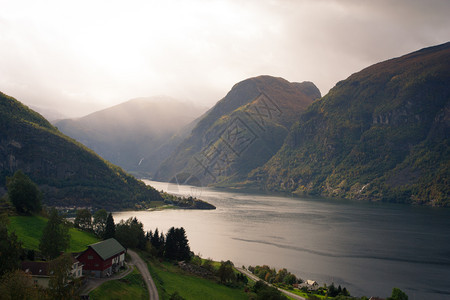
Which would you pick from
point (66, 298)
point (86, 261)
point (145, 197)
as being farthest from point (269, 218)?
point (66, 298)

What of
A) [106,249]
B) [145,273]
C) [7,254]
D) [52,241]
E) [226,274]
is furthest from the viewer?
[226,274]

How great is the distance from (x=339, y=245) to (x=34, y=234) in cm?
6810

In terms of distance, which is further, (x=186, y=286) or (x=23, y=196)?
(x=23, y=196)

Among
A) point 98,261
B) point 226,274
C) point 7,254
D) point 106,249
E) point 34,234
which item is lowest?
point 226,274

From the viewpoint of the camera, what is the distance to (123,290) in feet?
124

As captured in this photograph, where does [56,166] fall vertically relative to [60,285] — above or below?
above

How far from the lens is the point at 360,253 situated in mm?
82000

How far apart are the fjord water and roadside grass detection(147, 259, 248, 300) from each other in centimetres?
2028

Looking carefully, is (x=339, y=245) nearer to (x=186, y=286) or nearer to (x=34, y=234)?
(x=186, y=286)

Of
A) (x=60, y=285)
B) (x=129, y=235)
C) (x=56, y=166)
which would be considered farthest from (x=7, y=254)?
(x=56, y=166)

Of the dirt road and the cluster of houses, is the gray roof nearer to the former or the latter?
the cluster of houses

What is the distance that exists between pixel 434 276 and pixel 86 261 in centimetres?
5977

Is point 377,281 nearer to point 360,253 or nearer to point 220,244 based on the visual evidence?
point 360,253

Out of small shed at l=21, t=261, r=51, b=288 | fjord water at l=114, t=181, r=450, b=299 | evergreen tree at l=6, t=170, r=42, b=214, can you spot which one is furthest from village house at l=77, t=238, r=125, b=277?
evergreen tree at l=6, t=170, r=42, b=214
